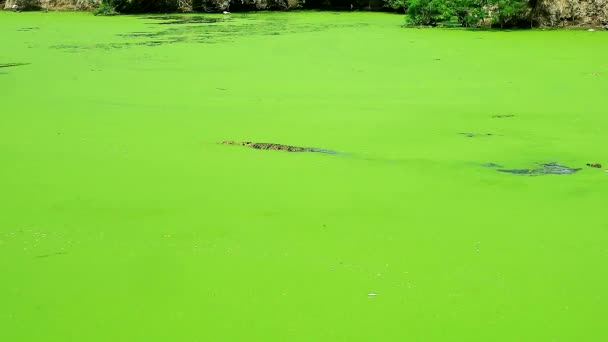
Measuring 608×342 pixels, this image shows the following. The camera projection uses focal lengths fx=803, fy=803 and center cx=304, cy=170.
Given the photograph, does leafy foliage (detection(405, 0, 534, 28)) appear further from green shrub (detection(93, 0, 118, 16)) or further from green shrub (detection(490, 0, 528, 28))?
green shrub (detection(93, 0, 118, 16))

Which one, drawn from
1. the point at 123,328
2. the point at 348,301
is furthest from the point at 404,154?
the point at 123,328

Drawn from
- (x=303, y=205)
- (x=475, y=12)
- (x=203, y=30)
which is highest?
(x=475, y=12)

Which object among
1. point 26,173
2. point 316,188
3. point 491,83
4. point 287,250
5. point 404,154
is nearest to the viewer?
point 287,250

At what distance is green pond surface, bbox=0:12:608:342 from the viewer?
59.6 inches

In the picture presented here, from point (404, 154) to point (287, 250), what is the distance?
3.22 feet

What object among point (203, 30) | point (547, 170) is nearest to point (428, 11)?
point (203, 30)

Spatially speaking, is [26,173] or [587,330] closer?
[587,330]

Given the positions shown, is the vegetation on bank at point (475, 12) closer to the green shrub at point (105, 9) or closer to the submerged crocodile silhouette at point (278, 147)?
the green shrub at point (105, 9)

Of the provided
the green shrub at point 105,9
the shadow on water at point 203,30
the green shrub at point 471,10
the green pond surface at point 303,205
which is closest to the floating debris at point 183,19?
the shadow on water at point 203,30

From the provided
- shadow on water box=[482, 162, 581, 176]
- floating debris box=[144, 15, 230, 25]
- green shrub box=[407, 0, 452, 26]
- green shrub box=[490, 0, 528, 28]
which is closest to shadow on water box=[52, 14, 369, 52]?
floating debris box=[144, 15, 230, 25]

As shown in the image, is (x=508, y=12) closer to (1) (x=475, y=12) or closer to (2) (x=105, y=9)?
(1) (x=475, y=12)

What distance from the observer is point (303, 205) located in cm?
217

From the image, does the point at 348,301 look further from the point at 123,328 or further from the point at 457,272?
the point at 123,328

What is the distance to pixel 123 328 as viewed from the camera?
1454 mm
